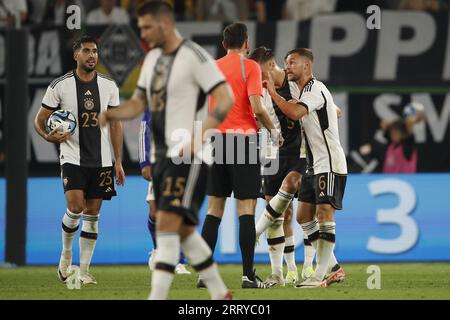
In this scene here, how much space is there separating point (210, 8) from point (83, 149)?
5.22 meters

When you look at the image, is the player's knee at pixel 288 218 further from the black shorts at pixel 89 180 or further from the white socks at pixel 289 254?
the black shorts at pixel 89 180

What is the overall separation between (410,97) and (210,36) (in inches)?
113

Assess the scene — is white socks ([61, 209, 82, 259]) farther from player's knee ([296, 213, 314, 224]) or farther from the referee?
player's knee ([296, 213, 314, 224])

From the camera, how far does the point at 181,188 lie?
7.10 m

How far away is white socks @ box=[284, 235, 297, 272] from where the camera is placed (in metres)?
10.8

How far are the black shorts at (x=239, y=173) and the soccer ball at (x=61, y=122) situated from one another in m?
1.83

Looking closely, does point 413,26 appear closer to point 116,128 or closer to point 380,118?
point 380,118

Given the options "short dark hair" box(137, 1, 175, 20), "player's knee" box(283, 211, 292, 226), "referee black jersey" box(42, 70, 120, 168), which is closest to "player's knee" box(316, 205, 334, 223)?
"player's knee" box(283, 211, 292, 226)

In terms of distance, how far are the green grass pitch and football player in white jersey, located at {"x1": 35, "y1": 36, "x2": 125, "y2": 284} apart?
1.53ft

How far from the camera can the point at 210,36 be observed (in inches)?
584

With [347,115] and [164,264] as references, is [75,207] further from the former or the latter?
[347,115]

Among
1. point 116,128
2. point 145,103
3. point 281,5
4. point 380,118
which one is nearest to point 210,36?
point 281,5

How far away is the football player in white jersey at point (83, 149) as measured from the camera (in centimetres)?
1062

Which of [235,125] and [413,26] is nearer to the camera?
[235,125]
